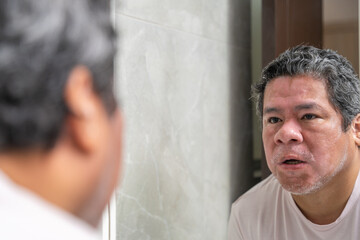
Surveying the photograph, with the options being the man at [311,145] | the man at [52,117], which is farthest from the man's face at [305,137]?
the man at [52,117]

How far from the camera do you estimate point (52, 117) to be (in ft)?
0.90

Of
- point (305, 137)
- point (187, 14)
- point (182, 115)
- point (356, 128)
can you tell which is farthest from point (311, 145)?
point (187, 14)

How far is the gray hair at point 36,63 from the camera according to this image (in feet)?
0.88

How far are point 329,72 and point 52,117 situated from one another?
0.85 metres

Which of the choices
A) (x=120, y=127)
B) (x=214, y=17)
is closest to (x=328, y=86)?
(x=214, y=17)

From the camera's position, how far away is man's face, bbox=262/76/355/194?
0.97 meters

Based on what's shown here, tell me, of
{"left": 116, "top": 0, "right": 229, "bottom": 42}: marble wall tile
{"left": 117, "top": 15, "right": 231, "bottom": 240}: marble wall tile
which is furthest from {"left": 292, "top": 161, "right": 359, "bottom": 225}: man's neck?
{"left": 116, "top": 0, "right": 229, "bottom": 42}: marble wall tile

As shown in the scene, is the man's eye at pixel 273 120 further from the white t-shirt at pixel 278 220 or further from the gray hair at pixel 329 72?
the white t-shirt at pixel 278 220

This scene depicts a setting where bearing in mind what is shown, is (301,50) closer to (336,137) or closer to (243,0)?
(336,137)

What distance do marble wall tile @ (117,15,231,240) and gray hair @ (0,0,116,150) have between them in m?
0.63

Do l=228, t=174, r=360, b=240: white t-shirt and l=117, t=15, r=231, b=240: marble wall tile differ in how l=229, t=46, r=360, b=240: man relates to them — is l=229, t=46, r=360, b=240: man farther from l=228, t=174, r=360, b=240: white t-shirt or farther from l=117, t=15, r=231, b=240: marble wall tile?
l=117, t=15, r=231, b=240: marble wall tile

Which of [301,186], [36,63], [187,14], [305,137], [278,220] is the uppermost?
[187,14]

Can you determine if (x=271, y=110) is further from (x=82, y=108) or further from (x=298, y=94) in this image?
(x=82, y=108)

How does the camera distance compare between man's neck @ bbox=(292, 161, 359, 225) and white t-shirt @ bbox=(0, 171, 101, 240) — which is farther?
man's neck @ bbox=(292, 161, 359, 225)
